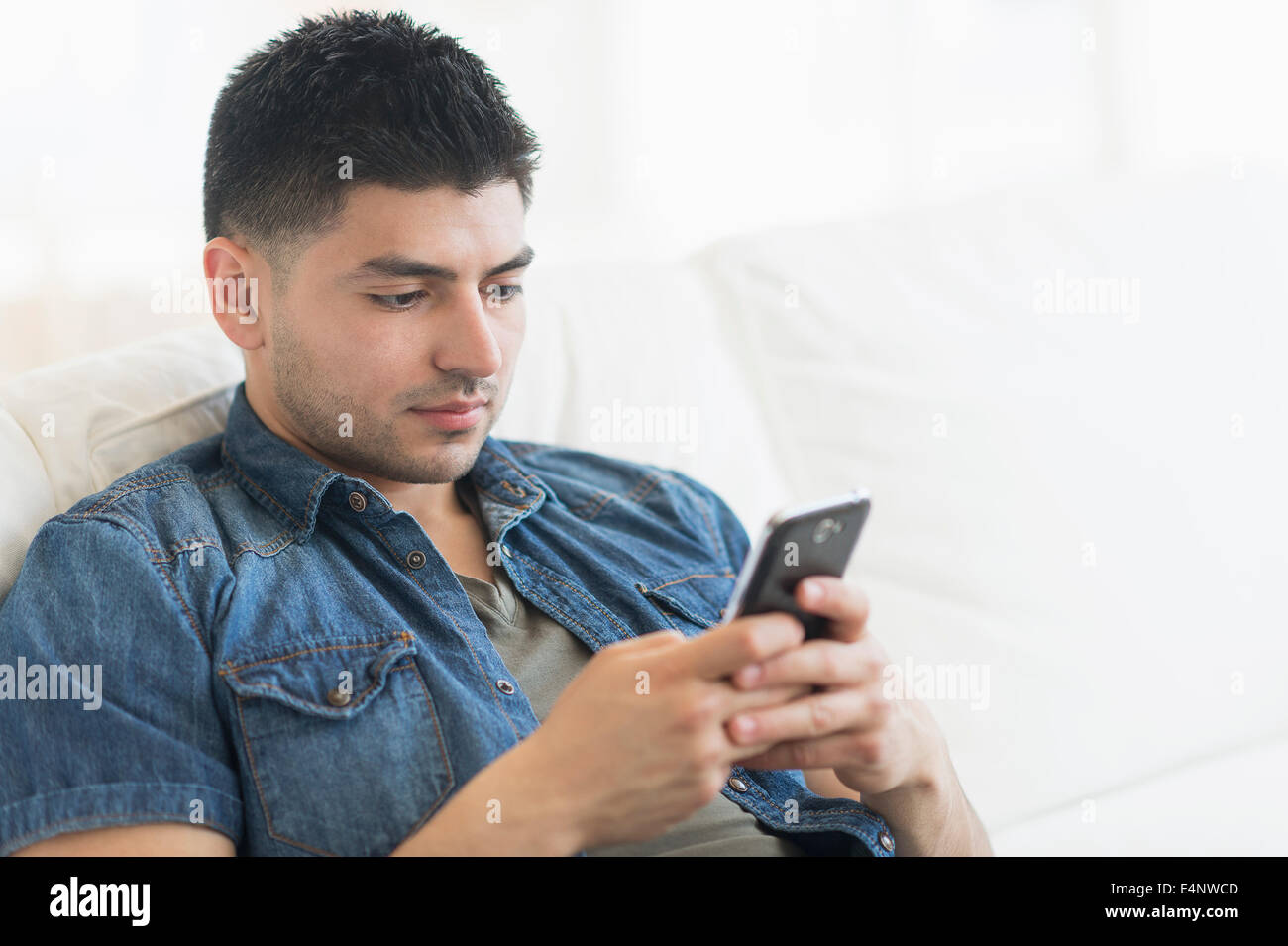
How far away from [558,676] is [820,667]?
311 mm

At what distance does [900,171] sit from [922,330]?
1539mm

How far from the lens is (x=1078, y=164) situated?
2951 mm

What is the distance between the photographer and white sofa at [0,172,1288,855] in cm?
129

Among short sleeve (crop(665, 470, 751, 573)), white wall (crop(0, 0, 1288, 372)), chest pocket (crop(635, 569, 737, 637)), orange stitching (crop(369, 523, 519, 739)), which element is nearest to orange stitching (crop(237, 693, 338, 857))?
orange stitching (crop(369, 523, 519, 739))

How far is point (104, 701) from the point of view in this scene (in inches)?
31.6

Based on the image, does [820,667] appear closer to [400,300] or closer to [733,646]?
[733,646]

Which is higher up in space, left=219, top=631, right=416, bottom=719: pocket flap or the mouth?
the mouth

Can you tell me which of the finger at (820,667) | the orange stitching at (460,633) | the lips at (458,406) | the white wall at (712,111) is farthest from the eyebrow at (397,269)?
the white wall at (712,111)

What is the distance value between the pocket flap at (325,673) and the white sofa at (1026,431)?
1.24 ft

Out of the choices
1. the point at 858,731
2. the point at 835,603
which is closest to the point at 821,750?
the point at 858,731

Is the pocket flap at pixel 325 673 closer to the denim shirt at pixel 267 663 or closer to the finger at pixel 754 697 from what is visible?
the denim shirt at pixel 267 663

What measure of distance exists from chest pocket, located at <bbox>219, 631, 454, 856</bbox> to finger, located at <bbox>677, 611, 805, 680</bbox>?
23 cm

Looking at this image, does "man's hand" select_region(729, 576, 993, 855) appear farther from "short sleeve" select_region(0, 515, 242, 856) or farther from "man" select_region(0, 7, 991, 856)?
"short sleeve" select_region(0, 515, 242, 856)

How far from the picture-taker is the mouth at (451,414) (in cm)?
102
